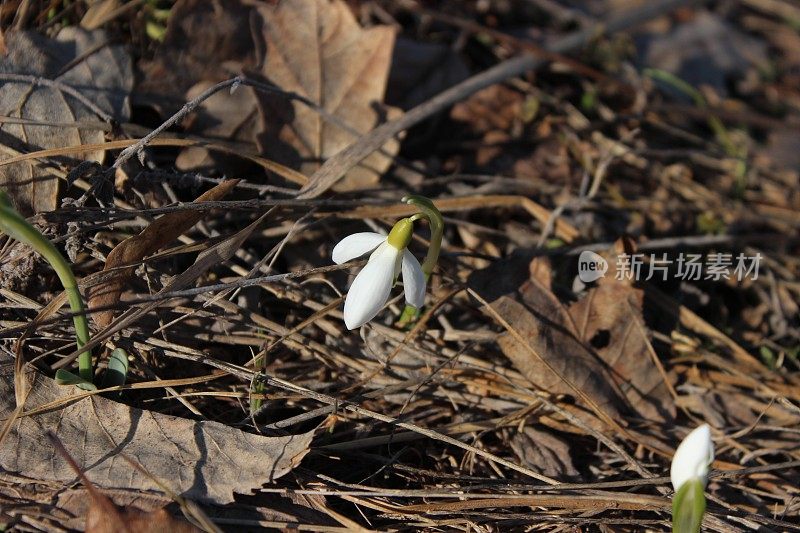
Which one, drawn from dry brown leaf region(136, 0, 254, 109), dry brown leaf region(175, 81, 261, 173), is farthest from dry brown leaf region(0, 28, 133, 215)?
dry brown leaf region(175, 81, 261, 173)

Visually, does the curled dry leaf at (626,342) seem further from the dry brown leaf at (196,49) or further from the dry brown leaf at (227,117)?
the dry brown leaf at (196,49)

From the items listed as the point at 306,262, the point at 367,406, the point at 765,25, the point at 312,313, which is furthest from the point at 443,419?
the point at 765,25

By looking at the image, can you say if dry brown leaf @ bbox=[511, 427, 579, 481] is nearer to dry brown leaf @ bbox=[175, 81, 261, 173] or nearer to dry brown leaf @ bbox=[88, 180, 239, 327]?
dry brown leaf @ bbox=[88, 180, 239, 327]

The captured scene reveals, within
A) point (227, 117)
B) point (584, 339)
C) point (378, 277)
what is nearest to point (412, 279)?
point (378, 277)

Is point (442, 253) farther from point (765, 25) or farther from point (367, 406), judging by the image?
point (765, 25)

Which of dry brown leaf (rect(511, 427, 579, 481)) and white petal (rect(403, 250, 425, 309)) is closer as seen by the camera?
white petal (rect(403, 250, 425, 309))

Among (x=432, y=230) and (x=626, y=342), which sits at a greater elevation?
(x=432, y=230)

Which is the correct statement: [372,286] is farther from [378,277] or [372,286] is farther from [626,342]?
[626,342]
